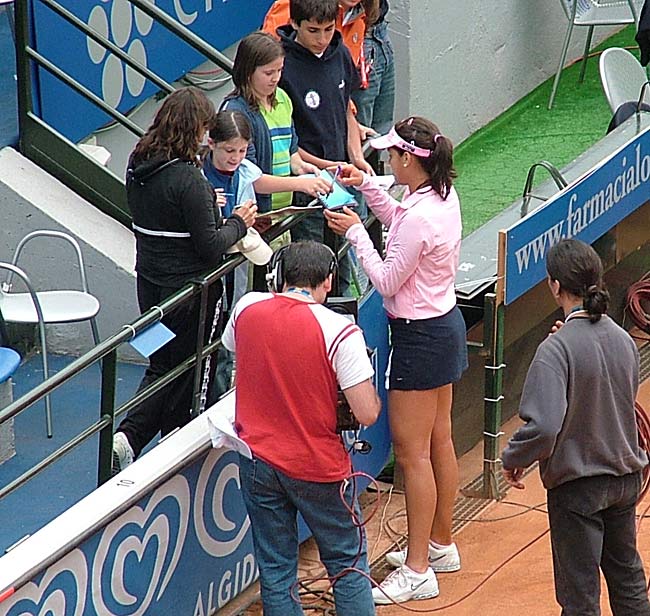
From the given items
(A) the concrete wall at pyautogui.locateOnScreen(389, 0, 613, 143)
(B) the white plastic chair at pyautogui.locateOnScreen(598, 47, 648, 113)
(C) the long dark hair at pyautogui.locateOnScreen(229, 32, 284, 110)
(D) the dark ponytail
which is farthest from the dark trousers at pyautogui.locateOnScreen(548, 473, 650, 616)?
(A) the concrete wall at pyautogui.locateOnScreen(389, 0, 613, 143)

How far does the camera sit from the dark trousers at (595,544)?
5.08m

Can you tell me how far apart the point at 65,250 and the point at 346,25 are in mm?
1795

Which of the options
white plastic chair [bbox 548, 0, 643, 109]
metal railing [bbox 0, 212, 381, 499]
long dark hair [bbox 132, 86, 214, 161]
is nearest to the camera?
metal railing [bbox 0, 212, 381, 499]

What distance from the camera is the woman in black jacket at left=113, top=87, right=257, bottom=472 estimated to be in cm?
542

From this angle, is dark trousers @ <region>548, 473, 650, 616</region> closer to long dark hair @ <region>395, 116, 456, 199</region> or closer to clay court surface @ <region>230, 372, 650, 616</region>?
clay court surface @ <region>230, 372, 650, 616</region>

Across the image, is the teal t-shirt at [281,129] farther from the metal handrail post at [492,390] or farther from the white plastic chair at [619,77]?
the white plastic chair at [619,77]

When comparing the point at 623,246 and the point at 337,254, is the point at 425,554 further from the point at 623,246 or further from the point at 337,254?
the point at 623,246

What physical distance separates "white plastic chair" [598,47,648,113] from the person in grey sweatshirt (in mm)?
4322

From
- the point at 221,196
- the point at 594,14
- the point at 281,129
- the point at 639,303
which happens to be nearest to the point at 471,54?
the point at 594,14

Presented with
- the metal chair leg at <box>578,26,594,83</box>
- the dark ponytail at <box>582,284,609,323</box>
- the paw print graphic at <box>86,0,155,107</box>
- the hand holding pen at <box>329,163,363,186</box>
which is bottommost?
the metal chair leg at <box>578,26,594,83</box>

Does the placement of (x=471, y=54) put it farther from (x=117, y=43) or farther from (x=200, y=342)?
(x=200, y=342)

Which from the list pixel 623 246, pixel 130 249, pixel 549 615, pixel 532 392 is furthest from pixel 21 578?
pixel 623 246

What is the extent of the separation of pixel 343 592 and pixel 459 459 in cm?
242

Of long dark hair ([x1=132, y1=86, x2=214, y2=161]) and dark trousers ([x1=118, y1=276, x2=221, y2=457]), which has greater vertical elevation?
long dark hair ([x1=132, y1=86, x2=214, y2=161])
